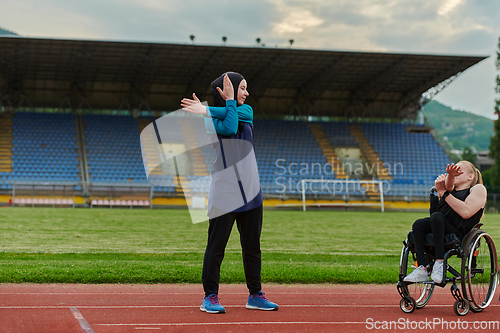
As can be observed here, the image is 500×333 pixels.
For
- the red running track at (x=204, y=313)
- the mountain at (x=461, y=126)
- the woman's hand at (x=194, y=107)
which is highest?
the mountain at (x=461, y=126)

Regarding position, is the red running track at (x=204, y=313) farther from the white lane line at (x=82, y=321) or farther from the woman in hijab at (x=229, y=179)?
the woman in hijab at (x=229, y=179)

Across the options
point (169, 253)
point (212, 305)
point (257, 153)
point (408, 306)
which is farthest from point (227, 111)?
point (257, 153)

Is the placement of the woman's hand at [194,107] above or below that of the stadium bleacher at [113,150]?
below

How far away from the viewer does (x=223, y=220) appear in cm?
495

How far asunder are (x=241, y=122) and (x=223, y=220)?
37.2 inches

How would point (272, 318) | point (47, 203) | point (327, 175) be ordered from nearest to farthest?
point (272, 318) → point (47, 203) → point (327, 175)

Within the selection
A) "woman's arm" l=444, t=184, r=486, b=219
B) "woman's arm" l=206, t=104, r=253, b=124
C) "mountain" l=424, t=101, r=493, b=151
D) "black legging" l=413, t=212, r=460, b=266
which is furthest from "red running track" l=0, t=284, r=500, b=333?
"mountain" l=424, t=101, r=493, b=151

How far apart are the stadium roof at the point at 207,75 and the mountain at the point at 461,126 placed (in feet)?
250

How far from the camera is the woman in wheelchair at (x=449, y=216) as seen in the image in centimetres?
501

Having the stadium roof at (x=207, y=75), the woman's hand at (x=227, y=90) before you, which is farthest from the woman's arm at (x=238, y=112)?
the stadium roof at (x=207, y=75)

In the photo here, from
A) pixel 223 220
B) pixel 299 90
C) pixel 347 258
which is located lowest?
pixel 347 258

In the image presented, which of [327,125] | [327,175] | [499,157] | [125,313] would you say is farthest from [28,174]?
[499,157]

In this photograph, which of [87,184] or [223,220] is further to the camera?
[87,184]

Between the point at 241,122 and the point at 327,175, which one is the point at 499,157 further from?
the point at 241,122
